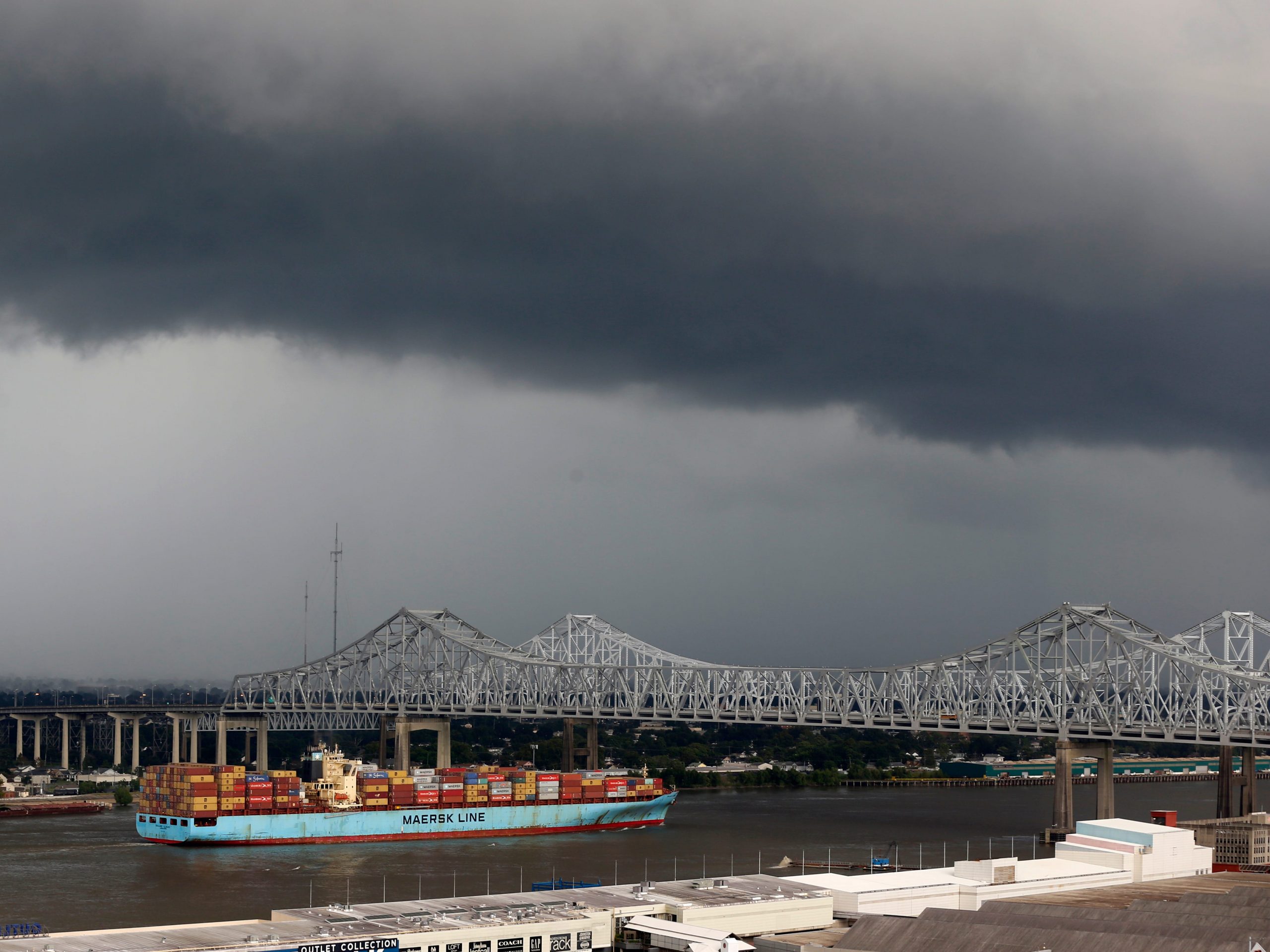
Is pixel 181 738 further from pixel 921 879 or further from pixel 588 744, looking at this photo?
pixel 921 879

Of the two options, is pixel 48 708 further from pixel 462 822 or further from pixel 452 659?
pixel 462 822

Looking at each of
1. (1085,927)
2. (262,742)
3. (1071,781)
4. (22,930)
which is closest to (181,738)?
(262,742)

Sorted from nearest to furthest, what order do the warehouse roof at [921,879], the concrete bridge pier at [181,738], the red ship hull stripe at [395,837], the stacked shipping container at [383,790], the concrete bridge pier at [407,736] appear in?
1. the warehouse roof at [921,879]
2. the red ship hull stripe at [395,837]
3. the stacked shipping container at [383,790]
4. the concrete bridge pier at [407,736]
5. the concrete bridge pier at [181,738]

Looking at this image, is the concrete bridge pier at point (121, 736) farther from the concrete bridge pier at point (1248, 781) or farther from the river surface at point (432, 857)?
the concrete bridge pier at point (1248, 781)

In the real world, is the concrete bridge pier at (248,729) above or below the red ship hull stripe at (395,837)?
above

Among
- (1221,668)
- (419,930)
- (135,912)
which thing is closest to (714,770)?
(1221,668)

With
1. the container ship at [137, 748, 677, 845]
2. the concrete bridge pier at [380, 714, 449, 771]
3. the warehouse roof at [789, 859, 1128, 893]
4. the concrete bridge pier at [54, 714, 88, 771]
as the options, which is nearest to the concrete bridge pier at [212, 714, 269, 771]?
the concrete bridge pier at [380, 714, 449, 771]

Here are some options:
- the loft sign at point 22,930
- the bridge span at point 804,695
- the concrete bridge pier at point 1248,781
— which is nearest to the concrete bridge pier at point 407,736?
the bridge span at point 804,695
